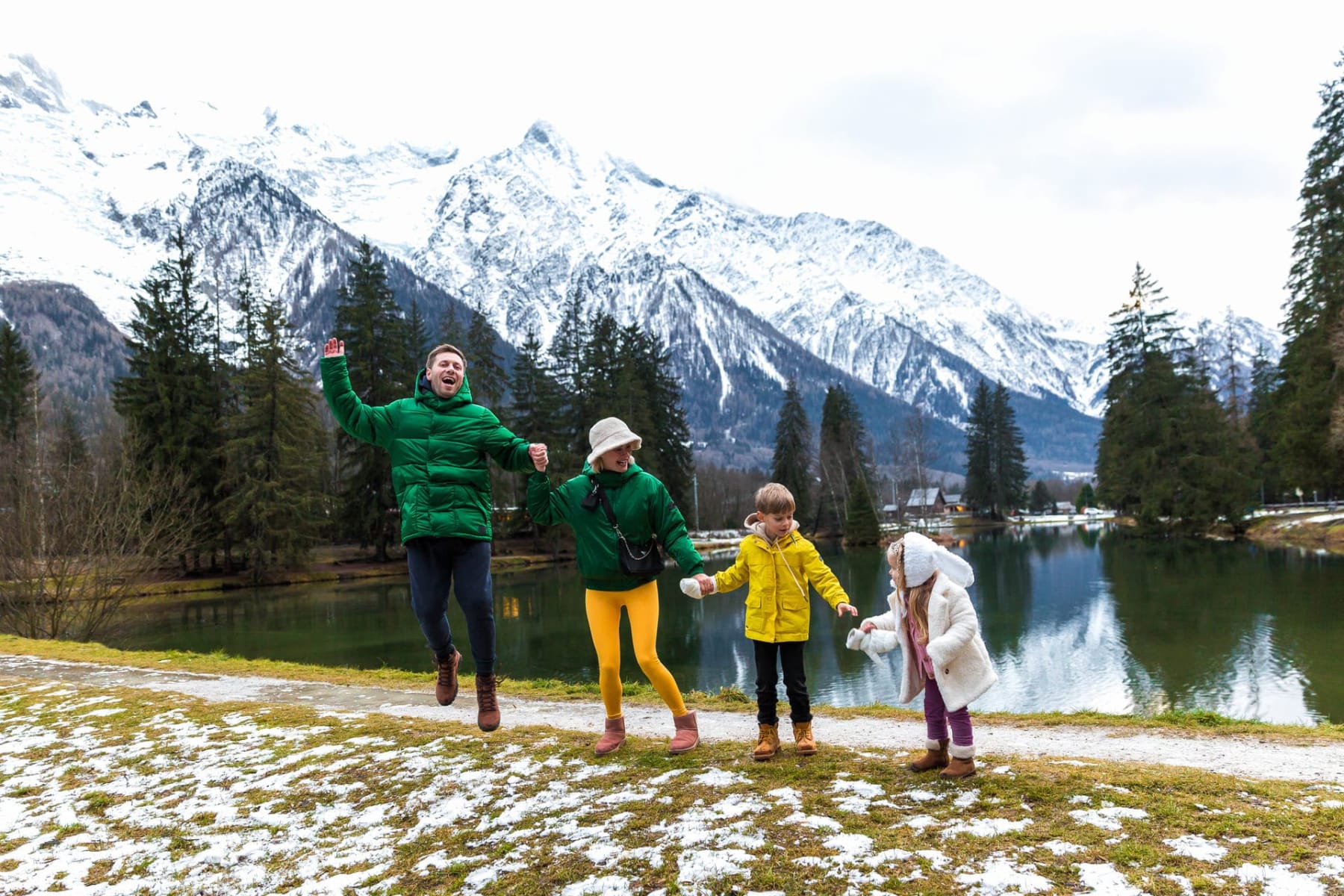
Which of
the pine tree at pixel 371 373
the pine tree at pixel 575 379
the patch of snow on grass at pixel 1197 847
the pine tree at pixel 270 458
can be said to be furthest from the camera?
the pine tree at pixel 575 379

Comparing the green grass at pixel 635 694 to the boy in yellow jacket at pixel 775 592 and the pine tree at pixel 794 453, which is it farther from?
the pine tree at pixel 794 453

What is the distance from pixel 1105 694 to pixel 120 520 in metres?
22.3

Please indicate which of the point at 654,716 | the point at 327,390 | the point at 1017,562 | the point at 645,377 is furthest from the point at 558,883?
the point at 645,377

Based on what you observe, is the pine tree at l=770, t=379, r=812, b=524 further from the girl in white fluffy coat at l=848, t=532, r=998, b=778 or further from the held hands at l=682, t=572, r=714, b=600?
the held hands at l=682, t=572, r=714, b=600

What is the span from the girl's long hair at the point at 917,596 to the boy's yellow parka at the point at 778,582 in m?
0.41

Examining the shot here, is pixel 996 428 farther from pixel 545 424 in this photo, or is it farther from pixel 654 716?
pixel 654 716

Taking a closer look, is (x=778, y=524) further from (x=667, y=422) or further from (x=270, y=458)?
(x=667, y=422)

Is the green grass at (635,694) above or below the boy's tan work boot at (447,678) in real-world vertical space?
below

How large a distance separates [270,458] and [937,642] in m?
41.9

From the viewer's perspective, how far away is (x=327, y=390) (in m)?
5.43

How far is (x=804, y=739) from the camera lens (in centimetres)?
540

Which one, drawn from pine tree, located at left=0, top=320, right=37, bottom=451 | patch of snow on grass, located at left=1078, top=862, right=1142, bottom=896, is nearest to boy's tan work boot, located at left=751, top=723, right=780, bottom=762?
patch of snow on grass, located at left=1078, top=862, right=1142, bottom=896

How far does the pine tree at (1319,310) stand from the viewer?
34.8m

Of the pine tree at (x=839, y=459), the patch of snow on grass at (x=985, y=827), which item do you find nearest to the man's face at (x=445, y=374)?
the patch of snow on grass at (x=985, y=827)
